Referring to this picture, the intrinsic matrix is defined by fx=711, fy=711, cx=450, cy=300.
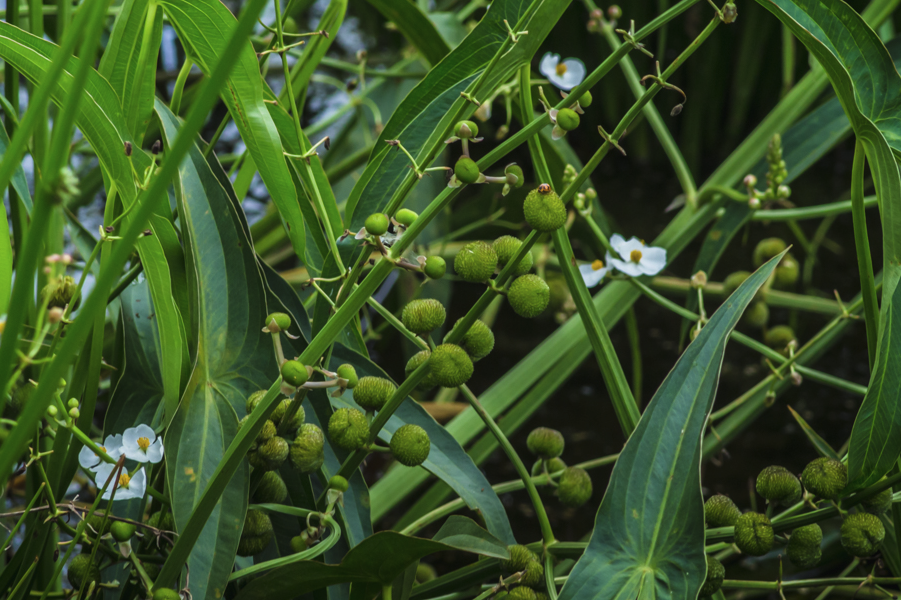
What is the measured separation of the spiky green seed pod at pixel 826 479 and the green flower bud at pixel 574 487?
0.25 feet

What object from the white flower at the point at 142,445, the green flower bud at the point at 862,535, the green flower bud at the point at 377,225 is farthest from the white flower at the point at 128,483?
the green flower bud at the point at 862,535

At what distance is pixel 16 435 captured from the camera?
125 mm

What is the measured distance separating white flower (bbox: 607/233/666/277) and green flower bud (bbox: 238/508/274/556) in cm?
19

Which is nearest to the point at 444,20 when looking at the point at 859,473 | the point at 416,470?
the point at 416,470

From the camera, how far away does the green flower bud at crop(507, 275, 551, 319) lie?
0.64 ft

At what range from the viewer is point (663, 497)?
7.9 inches

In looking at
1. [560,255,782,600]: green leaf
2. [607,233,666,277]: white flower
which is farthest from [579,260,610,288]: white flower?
[560,255,782,600]: green leaf

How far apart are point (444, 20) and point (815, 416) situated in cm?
43

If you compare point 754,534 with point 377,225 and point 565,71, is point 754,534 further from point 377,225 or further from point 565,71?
point 565,71

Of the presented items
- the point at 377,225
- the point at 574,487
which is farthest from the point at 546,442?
the point at 377,225

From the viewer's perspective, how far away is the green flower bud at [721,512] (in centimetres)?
22

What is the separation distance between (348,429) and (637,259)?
0.64ft

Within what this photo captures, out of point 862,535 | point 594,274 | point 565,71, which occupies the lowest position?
point 862,535

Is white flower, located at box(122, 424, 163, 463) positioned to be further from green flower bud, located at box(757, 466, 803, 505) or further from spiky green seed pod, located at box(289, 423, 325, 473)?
green flower bud, located at box(757, 466, 803, 505)
